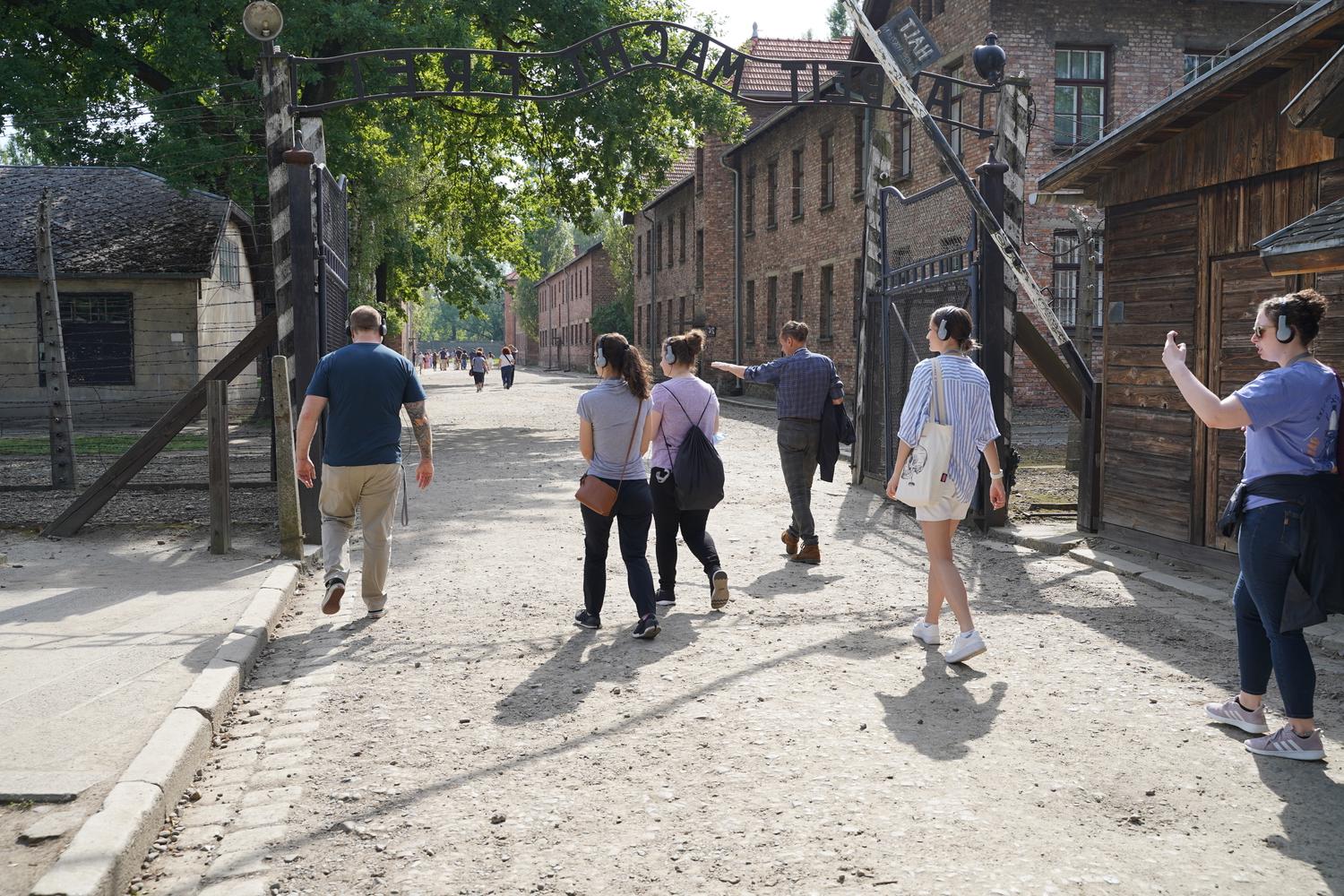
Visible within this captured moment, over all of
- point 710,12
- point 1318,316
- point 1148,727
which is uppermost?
point 710,12

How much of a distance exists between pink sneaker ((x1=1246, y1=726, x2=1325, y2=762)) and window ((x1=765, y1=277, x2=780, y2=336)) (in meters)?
32.0

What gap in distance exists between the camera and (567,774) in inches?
188

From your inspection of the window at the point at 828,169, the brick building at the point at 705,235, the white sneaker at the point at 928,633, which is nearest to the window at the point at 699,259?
the brick building at the point at 705,235

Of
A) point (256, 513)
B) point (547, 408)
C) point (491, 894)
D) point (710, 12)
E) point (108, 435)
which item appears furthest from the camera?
point (547, 408)

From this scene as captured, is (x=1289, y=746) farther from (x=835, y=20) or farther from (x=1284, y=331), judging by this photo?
(x=835, y=20)

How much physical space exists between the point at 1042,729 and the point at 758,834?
5.76 ft

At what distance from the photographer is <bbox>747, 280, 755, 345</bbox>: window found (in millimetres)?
39750

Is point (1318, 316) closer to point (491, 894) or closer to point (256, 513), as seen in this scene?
point (491, 894)

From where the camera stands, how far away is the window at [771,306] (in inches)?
1457

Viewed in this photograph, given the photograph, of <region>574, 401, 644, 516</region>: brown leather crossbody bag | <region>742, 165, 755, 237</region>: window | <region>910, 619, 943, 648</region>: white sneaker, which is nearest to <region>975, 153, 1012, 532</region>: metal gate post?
<region>910, 619, 943, 648</region>: white sneaker

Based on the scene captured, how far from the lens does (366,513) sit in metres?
7.66

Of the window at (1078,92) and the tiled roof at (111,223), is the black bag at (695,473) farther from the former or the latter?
the tiled roof at (111,223)

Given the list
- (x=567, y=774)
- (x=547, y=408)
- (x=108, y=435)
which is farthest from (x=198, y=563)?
(x=547, y=408)

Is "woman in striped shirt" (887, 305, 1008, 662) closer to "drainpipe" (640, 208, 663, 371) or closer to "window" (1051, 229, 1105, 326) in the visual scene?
"window" (1051, 229, 1105, 326)
